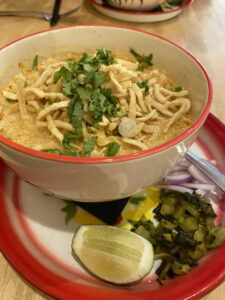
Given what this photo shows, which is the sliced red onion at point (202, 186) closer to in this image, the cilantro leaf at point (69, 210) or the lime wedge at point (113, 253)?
the lime wedge at point (113, 253)

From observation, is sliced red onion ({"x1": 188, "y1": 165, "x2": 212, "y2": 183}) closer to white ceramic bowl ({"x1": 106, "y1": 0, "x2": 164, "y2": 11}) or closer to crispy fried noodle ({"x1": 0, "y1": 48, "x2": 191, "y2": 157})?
crispy fried noodle ({"x1": 0, "y1": 48, "x2": 191, "y2": 157})

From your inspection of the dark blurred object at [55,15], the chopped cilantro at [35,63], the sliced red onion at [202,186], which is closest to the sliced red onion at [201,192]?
the sliced red onion at [202,186]

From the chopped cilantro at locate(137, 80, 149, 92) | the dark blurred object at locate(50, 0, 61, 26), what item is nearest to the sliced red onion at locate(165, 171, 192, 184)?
the chopped cilantro at locate(137, 80, 149, 92)

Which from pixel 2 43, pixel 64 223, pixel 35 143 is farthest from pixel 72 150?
pixel 2 43

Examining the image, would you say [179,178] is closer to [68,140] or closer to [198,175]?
[198,175]

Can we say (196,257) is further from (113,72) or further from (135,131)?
(113,72)
